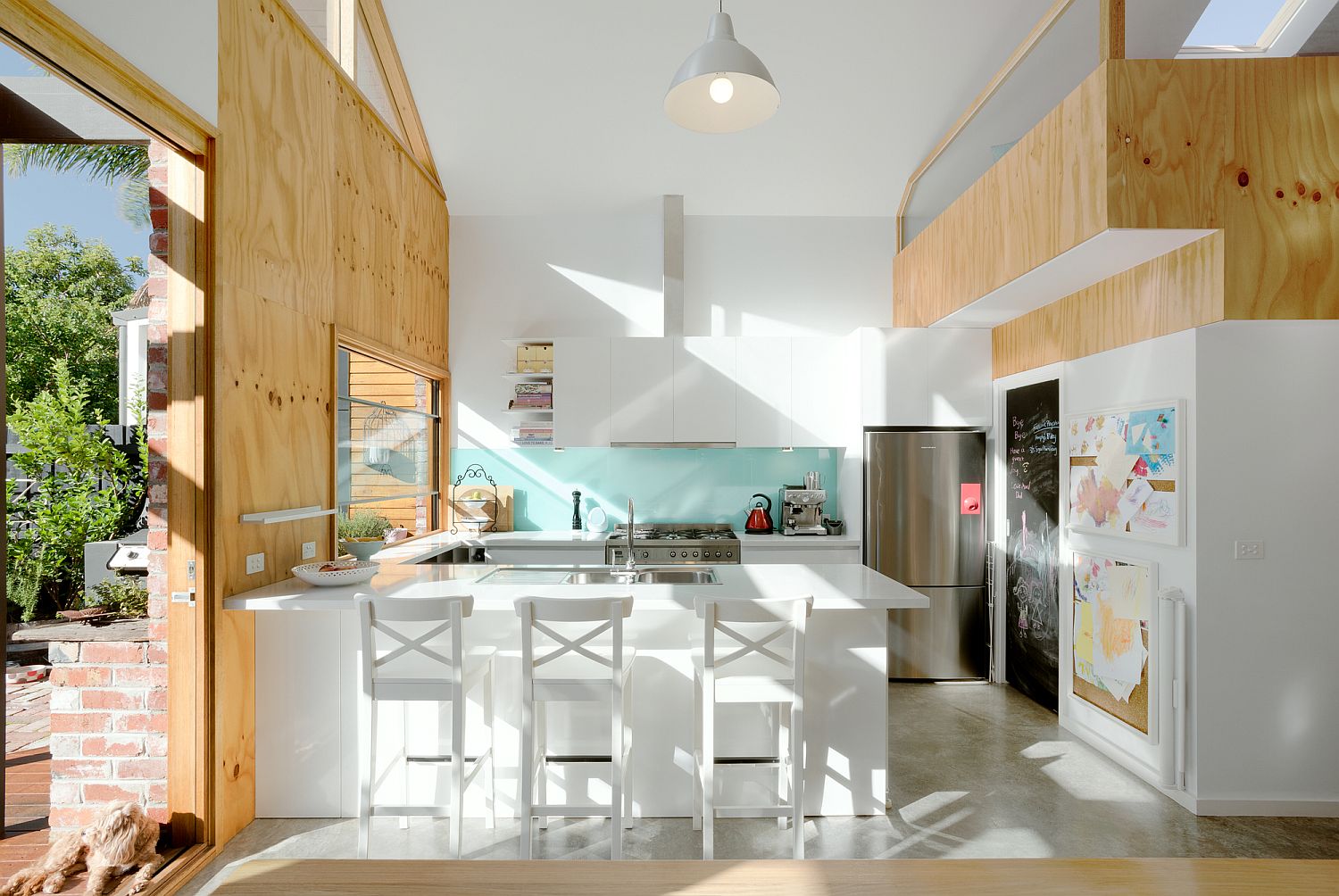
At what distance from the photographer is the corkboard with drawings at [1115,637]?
10.2 ft

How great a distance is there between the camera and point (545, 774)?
8.98 feet

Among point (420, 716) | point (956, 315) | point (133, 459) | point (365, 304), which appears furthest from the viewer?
point (956, 315)

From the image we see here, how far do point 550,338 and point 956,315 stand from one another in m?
2.67

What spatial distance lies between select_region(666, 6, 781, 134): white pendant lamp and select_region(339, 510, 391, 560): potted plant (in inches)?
101

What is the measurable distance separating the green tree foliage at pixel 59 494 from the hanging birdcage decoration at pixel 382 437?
170cm

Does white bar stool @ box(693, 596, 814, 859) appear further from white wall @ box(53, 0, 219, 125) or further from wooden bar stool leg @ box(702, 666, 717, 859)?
white wall @ box(53, 0, 219, 125)

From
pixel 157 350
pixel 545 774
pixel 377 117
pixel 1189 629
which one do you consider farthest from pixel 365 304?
pixel 1189 629

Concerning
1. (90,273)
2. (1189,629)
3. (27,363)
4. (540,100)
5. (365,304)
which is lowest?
(1189,629)

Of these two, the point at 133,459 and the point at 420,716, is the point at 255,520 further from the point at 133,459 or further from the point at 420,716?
the point at 420,716

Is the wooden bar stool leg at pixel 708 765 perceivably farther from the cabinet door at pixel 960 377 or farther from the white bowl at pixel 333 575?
the cabinet door at pixel 960 377

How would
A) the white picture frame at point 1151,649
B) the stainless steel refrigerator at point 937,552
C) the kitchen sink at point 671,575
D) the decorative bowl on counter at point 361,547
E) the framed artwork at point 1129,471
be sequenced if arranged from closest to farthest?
the framed artwork at point 1129,471
the white picture frame at point 1151,649
the kitchen sink at point 671,575
the decorative bowl on counter at point 361,547
the stainless steel refrigerator at point 937,552

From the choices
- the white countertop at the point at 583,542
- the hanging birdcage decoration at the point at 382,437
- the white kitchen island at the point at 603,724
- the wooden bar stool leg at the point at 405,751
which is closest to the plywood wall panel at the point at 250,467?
the white kitchen island at the point at 603,724

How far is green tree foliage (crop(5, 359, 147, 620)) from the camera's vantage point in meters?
1.88

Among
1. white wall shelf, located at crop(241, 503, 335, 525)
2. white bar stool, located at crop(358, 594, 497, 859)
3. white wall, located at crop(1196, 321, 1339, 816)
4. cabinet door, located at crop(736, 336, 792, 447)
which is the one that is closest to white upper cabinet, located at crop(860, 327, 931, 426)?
cabinet door, located at crop(736, 336, 792, 447)
